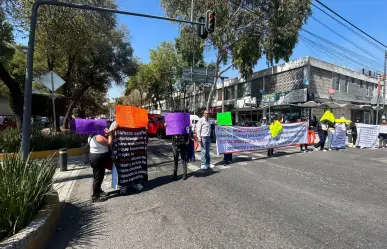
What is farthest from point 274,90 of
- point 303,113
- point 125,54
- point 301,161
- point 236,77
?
point 301,161

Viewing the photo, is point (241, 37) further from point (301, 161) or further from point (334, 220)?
point (334, 220)

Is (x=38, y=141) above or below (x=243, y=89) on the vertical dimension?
below

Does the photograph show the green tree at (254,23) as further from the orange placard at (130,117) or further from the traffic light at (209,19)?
the orange placard at (130,117)

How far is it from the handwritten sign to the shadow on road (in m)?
0.93

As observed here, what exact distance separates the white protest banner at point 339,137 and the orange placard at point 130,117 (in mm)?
11102

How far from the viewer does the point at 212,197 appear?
5672mm

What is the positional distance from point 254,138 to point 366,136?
8.32 meters

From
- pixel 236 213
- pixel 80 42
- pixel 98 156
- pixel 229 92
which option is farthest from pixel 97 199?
pixel 229 92

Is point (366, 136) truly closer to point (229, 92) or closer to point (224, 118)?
point (224, 118)

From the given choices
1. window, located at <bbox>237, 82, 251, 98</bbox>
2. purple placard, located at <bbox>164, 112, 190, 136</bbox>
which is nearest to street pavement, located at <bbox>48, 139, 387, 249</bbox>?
purple placard, located at <bbox>164, 112, 190, 136</bbox>

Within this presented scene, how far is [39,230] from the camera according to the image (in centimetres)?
354

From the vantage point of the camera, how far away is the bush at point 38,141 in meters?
10.4

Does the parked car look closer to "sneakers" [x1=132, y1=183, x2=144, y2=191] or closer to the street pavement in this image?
the street pavement

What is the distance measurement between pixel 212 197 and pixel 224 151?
4.26 metres
